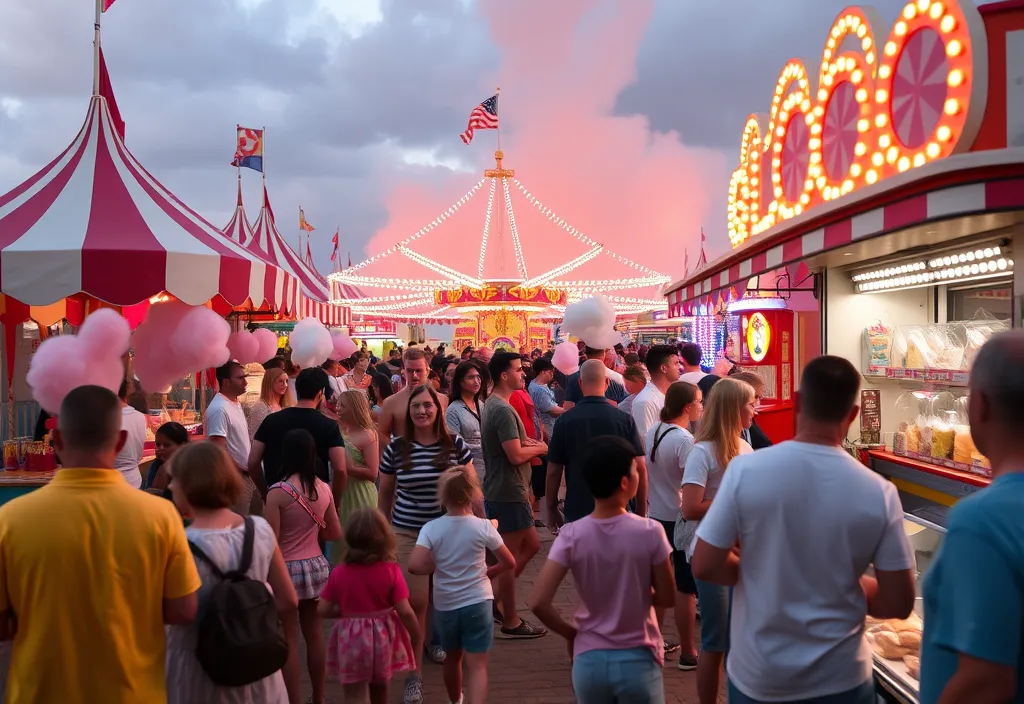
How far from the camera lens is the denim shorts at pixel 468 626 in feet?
12.7

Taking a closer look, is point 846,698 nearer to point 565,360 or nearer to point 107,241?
point 107,241

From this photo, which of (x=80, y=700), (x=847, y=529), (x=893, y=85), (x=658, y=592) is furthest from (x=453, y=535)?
(x=893, y=85)

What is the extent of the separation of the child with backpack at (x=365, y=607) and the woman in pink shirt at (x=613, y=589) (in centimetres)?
109

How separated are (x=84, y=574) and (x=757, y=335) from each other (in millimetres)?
8806

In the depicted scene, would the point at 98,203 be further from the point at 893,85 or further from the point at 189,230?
the point at 893,85

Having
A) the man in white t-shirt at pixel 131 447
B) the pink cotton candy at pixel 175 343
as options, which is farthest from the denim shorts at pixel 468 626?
the pink cotton candy at pixel 175 343

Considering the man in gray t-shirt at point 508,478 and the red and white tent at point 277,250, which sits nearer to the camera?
→ the man in gray t-shirt at point 508,478

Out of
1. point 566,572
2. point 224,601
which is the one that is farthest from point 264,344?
point 566,572

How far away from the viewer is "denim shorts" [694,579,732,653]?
374 cm

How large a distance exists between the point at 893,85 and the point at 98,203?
19.3 feet

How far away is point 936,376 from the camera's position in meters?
5.98

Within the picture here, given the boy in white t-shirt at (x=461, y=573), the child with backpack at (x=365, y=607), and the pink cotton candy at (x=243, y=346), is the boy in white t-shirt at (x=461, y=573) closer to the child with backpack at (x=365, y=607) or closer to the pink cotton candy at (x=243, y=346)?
the child with backpack at (x=365, y=607)

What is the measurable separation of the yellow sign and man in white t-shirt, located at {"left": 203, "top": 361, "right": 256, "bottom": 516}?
634 cm

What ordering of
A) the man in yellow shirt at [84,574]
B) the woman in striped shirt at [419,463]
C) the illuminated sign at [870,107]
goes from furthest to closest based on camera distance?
the illuminated sign at [870,107] < the woman in striped shirt at [419,463] < the man in yellow shirt at [84,574]
